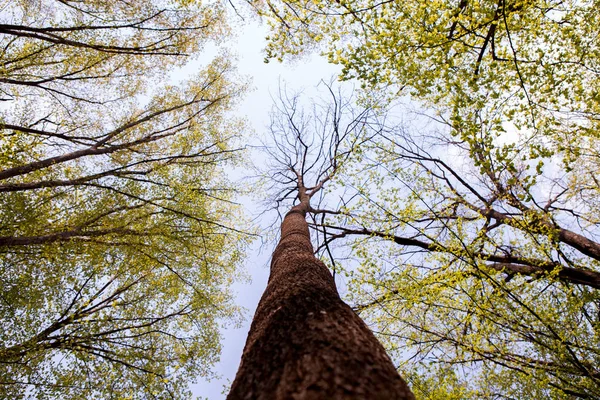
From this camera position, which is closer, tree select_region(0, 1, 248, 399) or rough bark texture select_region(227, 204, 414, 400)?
rough bark texture select_region(227, 204, 414, 400)

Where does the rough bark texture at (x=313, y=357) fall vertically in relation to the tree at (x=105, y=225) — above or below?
below

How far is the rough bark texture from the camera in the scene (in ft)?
3.68

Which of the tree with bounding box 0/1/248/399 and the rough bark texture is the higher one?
the tree with bounding box 0/1/248/399

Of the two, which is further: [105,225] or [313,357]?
[105,225]

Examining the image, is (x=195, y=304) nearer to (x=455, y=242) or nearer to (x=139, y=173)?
(x=139, y=173)

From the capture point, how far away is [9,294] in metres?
6.67

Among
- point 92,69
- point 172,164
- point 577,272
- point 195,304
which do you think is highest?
point 92,69

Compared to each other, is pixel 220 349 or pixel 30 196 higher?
pixel 30 196

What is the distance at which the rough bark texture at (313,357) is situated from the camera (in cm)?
112

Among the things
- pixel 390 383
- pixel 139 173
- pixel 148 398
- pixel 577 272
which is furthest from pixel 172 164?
pixel 577 272

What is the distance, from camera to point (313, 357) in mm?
1324

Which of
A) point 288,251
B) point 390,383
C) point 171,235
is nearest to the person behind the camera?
point 390,383

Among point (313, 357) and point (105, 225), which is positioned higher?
point (105, 225)

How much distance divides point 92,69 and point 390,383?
10322 millimetres
